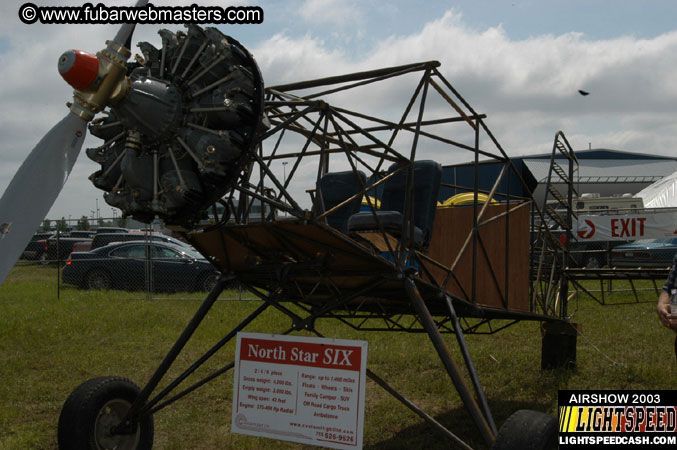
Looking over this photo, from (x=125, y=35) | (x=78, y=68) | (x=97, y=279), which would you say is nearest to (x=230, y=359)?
(x=125, y=35)

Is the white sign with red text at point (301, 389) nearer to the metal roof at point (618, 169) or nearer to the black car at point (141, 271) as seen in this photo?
Answer: the black car at point (141, 271)

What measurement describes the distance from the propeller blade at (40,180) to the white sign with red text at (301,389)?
6.26 ft

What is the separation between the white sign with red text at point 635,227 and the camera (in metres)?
18.2

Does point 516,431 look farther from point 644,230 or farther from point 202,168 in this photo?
point 644,230

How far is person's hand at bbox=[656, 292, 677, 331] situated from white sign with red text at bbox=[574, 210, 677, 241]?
13.4 meters

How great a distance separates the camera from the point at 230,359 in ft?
32.3

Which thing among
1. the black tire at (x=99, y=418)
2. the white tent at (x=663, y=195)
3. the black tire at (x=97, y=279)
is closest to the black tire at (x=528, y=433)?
the black tire at (x=99, y=418)

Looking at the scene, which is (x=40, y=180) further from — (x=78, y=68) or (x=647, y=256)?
(x=647, y=256)

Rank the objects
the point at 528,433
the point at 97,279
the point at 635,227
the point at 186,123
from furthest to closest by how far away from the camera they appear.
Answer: the point at 635,227, the point at 97,279, the point at 528,433, the point at 186,123

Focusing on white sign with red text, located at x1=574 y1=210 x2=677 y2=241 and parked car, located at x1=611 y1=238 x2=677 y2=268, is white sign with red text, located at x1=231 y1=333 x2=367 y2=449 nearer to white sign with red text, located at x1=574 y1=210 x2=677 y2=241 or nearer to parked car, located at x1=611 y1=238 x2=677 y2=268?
white sign with red text, located at x1=574 y1=210 x2=677 y2=241

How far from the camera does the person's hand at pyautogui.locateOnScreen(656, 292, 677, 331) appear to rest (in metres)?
4.28

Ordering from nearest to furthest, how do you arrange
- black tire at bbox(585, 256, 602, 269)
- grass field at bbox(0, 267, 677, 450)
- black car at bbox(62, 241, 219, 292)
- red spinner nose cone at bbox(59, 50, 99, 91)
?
red spinner nose cone at bbox(59, 50, 99, 91), grass field at bbox(0, 267, 677, 450), black car at bbox(62, 241, 219, 292), black tire at bbox(585, 256, 602, 269)

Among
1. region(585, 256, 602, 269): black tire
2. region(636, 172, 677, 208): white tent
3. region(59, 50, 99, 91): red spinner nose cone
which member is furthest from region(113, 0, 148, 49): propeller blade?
region(636, 172, 677, 208): white tent

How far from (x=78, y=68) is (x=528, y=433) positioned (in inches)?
149
